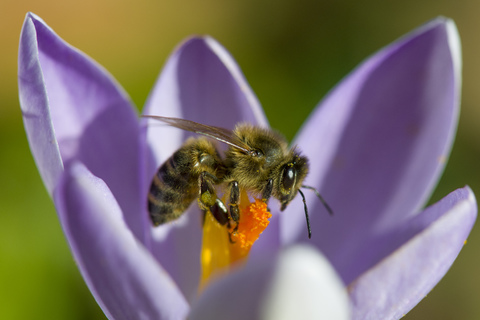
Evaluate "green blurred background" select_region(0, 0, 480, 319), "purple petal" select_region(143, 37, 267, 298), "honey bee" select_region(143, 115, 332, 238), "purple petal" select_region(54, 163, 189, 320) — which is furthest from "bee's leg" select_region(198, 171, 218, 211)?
"green blurred background" select_region(0, 0, 480, 319)

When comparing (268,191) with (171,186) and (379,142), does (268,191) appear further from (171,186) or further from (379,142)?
(379,142)

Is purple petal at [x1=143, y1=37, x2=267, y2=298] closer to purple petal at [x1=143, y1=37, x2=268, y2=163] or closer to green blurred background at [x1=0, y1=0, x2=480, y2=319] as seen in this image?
purple petal at [x1=143, y1=37, x2=268, y2=163]

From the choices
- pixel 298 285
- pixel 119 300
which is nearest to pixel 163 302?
pixel 119 300

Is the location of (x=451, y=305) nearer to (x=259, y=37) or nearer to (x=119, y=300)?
(x=259, y=37)

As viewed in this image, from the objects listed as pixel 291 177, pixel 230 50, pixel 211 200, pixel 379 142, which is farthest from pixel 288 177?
pixel 230 50

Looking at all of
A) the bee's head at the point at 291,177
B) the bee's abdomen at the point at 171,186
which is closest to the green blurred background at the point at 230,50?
the bee's abdomen at the point at 171,186
